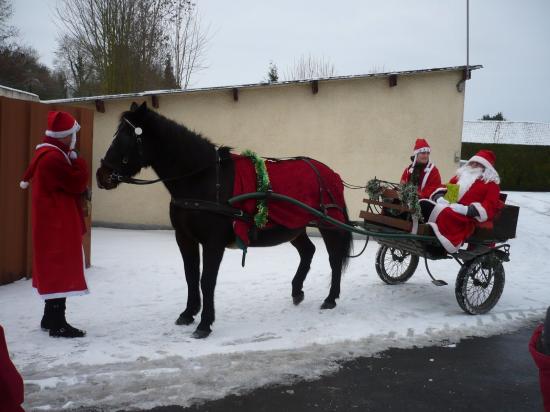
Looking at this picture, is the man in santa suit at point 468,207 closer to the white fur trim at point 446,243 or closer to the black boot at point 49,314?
the white fur trim at point 446,243

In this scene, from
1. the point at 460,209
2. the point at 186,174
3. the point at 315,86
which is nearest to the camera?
the point at 186,174

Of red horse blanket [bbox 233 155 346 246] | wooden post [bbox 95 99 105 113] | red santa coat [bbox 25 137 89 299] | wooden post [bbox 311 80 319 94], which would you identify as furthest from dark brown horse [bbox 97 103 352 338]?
wooden post [bbox 95 99 105 113]

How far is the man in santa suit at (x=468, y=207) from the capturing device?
4.95 meters

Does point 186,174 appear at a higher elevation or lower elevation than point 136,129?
lower

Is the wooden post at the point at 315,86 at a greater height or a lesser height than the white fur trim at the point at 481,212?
greater

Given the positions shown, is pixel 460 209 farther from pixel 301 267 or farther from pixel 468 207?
pixel 301 267

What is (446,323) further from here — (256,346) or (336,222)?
(256,346)

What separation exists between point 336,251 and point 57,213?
305 centimetres

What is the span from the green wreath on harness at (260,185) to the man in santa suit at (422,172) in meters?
2.32

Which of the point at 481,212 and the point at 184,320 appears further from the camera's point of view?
the point at 481,212

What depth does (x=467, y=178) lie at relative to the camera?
5.30 meters

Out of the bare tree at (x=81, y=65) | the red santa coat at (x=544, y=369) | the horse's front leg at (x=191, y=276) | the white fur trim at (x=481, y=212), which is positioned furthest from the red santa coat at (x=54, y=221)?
the bare tree at (x=81, y=65)

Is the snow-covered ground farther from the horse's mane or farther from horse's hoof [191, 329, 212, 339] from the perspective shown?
the horse's mane

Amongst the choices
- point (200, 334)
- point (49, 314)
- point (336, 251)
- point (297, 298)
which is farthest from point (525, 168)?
point (49, 314)
